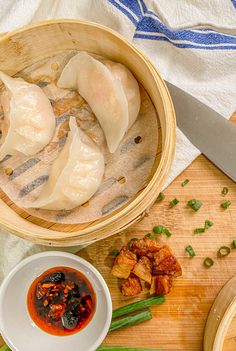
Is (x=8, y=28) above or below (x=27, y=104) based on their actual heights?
above

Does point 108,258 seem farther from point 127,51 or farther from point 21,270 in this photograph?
point 127,51

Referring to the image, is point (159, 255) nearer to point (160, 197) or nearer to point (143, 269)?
point (143, 269)

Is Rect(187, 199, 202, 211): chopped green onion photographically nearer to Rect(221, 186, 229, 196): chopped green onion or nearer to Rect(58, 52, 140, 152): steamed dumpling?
Rect(221, 186, 229, 196): chopped green onion

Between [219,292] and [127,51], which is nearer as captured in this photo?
[127,51]

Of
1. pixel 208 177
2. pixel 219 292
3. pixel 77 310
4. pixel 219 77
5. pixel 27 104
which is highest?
pixel 27 104

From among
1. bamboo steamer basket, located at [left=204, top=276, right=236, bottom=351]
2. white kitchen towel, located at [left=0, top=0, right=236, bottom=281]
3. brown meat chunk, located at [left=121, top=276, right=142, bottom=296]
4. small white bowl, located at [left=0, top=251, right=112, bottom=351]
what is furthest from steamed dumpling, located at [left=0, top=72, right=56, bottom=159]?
bamboo steamer basket, located at [left=204, top=276, right=236, bottom=351]

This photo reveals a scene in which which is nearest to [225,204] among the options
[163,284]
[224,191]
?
[224,191]

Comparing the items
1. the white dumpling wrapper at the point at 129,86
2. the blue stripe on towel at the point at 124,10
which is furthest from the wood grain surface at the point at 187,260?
the blue stripe on towel at the point at 124,10

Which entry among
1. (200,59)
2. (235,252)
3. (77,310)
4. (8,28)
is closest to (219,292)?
(235,252)
